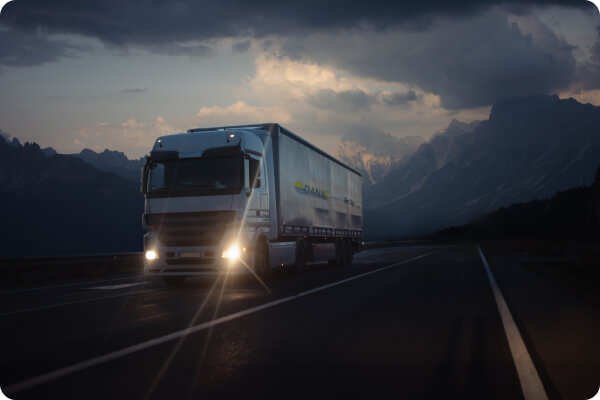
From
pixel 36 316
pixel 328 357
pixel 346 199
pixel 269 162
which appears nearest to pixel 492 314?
pixel 328 357

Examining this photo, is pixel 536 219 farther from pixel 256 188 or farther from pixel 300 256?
pixel 256 188

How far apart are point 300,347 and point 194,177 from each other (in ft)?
29.0

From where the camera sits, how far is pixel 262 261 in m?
16.2

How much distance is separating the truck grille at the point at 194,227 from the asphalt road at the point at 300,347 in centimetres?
200

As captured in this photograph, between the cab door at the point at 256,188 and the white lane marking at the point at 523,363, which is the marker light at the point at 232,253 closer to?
the cab door at the point at 256,188

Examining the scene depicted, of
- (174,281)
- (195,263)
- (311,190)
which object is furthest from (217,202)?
(311,190)

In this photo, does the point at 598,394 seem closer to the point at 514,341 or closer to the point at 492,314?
the point at 514,341

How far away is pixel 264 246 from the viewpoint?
1633 centimetres

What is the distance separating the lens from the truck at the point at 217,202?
14.4 meters

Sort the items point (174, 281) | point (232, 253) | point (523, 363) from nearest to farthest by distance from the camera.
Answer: point (523, 363), point (232, 253), point (174, 281)

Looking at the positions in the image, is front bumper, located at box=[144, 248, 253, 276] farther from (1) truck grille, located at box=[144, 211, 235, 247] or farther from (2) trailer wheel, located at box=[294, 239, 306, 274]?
(2) trailer wheel, located at box=[294, 239, 306, 274]

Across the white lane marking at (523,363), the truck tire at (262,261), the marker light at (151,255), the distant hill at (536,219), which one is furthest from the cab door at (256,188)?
the distant hill at (536,219)

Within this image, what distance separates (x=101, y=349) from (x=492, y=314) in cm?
624

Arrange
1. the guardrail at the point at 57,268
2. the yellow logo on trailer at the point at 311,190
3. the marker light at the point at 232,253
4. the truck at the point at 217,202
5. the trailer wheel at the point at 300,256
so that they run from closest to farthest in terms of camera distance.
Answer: the marker light at the point at 232,253 → the truck at the point at 217,202 → the yellow logo on trailer at the point at 311,190 → the trailer wheel at the point at 300,256 → the guardrail at the point at 57,268
